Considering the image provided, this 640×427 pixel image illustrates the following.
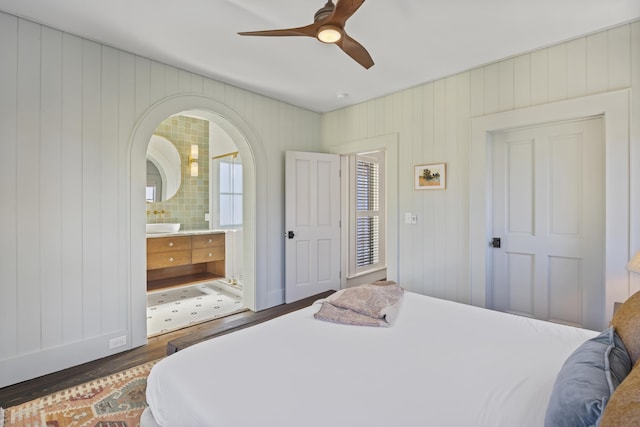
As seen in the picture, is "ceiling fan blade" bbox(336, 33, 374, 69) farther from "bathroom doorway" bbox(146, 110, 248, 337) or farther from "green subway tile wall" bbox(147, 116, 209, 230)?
"green subway tile wall" bbox(147, 116, 209, 230)

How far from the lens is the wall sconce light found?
510 cm

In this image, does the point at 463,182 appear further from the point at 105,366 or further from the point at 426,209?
the point at 105,366

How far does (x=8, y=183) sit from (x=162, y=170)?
271 cm

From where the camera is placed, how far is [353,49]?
2029 mm

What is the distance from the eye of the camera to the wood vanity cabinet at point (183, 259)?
4.23 m

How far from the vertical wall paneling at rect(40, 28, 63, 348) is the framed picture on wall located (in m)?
3.29

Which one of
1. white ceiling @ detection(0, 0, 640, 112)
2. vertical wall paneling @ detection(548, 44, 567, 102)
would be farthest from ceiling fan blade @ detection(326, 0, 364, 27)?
Answer: vertical wall paneling @ detection(548, 44, 567, 102)

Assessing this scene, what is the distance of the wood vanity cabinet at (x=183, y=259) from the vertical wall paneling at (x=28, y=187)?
1.78m

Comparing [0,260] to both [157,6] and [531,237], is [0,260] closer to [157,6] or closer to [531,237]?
[157,6]

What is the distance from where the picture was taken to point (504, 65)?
2883 millimetres

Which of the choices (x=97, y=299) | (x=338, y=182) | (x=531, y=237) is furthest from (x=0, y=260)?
(x=531, y=237)

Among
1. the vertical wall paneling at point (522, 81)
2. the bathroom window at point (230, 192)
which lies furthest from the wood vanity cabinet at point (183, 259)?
the vertical wall paneling at point (522, 81)

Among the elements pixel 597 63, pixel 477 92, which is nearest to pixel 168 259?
pixel 477 92

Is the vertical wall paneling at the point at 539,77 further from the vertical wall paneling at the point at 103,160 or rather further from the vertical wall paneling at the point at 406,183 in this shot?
the vertical wall paneling at the point at 406,183
